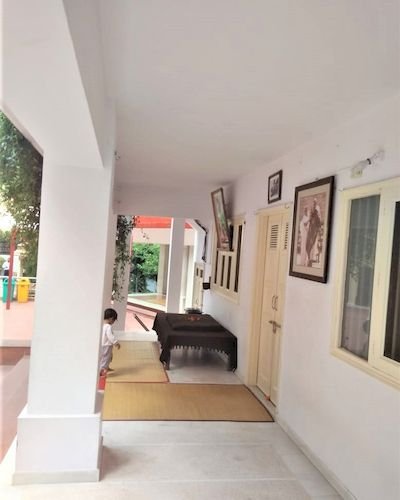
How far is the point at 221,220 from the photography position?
20.1 feet

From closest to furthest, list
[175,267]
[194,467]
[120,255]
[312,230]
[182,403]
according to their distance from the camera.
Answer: [194,467] < [312,230] < [182,403] < [120,255] < [175,267]

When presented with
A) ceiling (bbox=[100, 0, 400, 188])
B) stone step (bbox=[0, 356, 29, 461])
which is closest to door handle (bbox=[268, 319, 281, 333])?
ceiling (bbox=[100, 0, 400, 188])

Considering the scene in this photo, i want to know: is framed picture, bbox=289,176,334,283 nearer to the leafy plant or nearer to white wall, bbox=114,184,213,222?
white wall, bbox=114,184,213,222

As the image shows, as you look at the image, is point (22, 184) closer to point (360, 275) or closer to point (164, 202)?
point (360, 275)

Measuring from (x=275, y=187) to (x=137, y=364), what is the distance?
2981 mm

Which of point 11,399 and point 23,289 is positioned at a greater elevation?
point 23,289

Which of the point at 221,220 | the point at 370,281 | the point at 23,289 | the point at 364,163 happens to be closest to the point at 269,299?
the point at 221,220

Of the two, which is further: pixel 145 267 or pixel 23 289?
pixel 145 267

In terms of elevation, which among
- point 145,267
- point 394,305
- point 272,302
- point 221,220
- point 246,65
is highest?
point 246,65

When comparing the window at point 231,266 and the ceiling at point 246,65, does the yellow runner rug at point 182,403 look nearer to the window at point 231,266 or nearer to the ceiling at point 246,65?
the window at point 231,266

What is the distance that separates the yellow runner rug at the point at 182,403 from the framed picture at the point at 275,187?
7.13ft

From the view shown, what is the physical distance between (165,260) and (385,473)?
31.4 feet

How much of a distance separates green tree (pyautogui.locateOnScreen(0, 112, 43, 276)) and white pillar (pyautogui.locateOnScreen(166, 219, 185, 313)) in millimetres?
4420

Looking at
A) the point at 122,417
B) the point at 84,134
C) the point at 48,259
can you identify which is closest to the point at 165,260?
the point at 122,417
